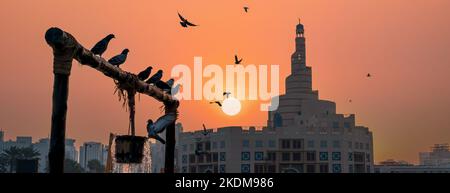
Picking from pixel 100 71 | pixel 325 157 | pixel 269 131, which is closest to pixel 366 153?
pixel 325 157

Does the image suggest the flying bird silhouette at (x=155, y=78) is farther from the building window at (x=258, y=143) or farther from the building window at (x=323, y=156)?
the building window at (x=323, y=156)

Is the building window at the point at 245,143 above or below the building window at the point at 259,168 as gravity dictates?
above

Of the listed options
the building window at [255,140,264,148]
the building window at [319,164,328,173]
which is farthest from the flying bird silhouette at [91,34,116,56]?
the building window at [319,164,328,173]

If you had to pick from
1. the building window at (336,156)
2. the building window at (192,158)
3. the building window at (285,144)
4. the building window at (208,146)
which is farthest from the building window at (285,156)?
the building window at (192,158)

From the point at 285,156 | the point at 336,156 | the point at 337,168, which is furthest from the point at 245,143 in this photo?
the point at 337,168

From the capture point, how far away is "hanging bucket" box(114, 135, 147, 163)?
45.1 feet

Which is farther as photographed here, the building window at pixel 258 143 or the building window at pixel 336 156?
the building window at pixel 336 156

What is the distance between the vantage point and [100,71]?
47.3 ft

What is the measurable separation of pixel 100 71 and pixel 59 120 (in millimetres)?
3068

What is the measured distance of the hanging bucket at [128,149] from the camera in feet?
45.1

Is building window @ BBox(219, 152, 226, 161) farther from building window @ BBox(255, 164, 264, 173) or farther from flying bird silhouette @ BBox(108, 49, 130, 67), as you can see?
flying bird silhouette @ BBox(108, 49, 130, 67)

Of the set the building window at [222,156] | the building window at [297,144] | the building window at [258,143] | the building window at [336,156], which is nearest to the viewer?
the building window at [297,144]

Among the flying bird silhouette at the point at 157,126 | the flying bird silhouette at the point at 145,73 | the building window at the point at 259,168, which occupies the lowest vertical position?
the flying bird silhouette at the point at 157,126

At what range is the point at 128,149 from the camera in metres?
13.7
